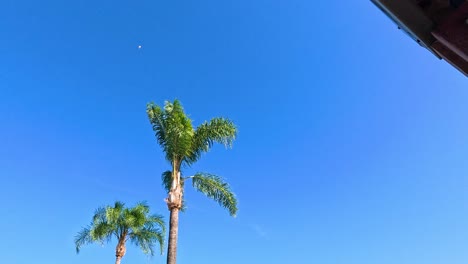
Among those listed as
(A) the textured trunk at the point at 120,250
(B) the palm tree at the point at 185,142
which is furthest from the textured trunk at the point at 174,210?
(A) the textured trunk at the point at 120,250

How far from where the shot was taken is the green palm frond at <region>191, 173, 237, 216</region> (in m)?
14.0

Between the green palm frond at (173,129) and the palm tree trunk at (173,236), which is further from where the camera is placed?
the green palm frond at (173,129)

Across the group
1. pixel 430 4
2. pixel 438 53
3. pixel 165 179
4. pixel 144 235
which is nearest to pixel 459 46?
pixel 438 53

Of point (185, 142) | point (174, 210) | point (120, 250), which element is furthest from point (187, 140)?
point (120, 250)

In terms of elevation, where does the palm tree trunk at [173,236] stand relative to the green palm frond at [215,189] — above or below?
below

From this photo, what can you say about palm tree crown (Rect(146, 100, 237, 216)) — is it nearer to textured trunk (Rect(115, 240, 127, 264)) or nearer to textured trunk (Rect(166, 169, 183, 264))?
textured trunk (Rect(166, 169, 183, 264))

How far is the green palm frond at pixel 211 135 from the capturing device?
1444cm

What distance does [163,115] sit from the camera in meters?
14.6

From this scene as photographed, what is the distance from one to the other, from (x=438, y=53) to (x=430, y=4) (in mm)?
402

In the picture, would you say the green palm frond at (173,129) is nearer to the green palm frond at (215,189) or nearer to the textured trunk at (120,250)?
the green palm frond at (215,189)

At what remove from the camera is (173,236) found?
12.4m

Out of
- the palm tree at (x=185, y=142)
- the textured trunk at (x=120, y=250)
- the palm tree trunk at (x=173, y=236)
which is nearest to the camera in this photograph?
the palm tree trunk at (x=173, y=236)

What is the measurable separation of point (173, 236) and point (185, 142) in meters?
3.60

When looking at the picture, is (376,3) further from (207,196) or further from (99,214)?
(99,214)
